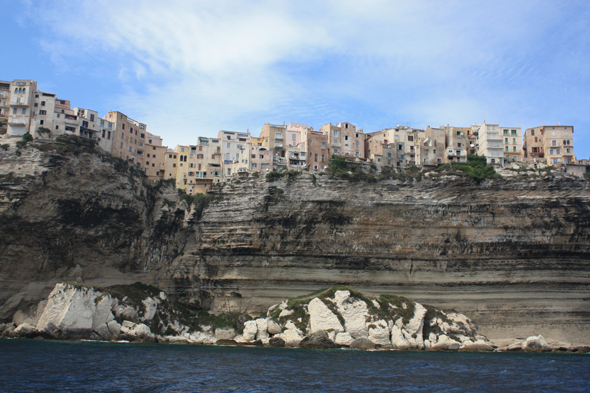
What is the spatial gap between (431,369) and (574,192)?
30096 millimetres

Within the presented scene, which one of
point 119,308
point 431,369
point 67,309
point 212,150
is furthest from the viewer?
point 212,150

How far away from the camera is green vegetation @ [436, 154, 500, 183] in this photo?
49.2m

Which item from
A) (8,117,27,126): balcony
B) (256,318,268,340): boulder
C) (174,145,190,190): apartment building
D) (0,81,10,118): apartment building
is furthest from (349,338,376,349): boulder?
(0,81,10,118): apartment building

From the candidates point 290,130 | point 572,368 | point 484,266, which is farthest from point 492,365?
point 290,130

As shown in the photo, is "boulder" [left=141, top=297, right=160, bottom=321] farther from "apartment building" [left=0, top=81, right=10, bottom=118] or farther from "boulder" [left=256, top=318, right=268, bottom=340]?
"apartment building" [left=0, top=81, right=10, bottom=118]

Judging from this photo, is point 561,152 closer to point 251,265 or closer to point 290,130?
point 290,130

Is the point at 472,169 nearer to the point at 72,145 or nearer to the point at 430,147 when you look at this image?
the point at 430,147

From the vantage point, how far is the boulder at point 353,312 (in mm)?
39906

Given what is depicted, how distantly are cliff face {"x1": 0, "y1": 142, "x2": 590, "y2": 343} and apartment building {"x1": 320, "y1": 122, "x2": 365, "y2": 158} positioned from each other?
11.3 meters

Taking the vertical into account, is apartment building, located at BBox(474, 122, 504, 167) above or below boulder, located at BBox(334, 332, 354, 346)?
above

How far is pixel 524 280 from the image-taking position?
47.8 meters

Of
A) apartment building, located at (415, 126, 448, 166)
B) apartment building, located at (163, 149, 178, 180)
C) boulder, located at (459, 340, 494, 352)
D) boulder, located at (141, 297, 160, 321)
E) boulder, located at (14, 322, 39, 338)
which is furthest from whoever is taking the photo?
apartment building, located at (415, 126, 448, 166)

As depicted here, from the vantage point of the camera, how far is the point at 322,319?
40.2 metres

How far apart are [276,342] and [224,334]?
6.45m
